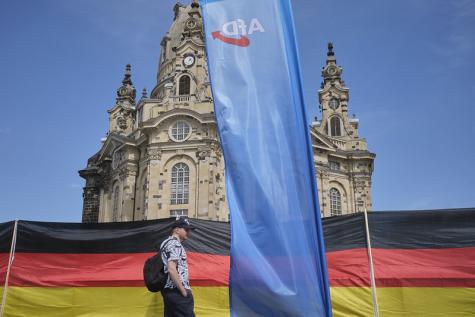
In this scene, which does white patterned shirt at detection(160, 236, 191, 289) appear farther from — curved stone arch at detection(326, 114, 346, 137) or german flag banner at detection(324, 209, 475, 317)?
curved stone arch at detection(326, 114, 346, 137)

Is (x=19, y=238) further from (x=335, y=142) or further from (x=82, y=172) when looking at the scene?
(x=82, y=172)

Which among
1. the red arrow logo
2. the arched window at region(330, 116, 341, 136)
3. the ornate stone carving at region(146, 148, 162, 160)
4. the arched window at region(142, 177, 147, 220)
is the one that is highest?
the arched window at region(330, 116, 341, 136)

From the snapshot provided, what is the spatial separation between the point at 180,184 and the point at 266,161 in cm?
2870

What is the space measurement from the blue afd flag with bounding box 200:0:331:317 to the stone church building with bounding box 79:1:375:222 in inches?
1026

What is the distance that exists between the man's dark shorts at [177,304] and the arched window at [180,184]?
89.4 ft

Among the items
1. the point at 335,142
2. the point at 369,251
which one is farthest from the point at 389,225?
the point at 335,142

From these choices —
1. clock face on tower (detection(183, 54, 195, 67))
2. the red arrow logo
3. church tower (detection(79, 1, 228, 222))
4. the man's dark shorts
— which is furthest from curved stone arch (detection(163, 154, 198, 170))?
the red arrow logo

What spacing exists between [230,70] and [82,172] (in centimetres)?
4461

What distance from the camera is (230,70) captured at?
5.70 meters

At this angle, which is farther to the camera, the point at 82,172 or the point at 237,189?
the point at 82,172

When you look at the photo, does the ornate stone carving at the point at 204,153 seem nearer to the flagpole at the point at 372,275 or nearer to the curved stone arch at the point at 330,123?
the curved stone arch at the point at 330,123

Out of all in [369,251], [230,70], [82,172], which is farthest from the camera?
[82,172]

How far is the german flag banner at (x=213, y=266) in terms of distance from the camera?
7703 millimetres

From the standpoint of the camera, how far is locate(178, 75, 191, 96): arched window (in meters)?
38.2
